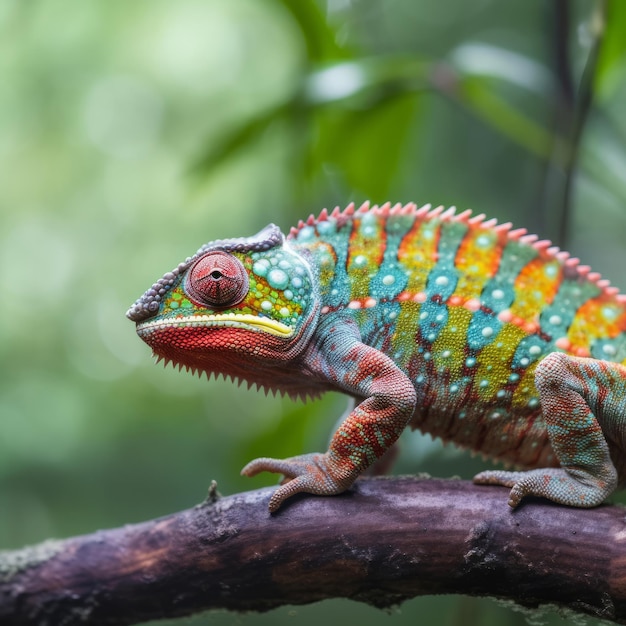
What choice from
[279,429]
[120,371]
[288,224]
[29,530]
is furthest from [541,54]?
[29,530]

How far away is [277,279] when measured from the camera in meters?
2.01

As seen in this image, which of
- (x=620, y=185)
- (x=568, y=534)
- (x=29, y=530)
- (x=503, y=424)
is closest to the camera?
(x=568, y=534)

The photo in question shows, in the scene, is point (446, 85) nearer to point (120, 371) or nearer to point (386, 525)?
point (386, 525)

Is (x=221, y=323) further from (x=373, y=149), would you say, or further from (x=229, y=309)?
(x=373, y=149)

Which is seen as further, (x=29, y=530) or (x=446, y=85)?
(x=29, y=530)

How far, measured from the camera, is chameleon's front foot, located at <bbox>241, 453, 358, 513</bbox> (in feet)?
6.14

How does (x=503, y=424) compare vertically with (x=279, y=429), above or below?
below

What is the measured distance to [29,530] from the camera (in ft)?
16.6

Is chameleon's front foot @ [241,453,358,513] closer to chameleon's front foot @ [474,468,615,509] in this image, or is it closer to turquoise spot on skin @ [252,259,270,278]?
chameleon's front foot @ [474,468,615,509]

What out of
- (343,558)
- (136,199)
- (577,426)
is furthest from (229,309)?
(136,199)

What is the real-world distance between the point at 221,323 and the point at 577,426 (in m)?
0.96

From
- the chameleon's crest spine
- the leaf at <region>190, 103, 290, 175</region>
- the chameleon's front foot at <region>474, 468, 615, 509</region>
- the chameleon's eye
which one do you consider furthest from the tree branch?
the leaf at <region>190, 103, 290, 175</region>

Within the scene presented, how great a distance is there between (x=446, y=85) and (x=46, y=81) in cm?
371

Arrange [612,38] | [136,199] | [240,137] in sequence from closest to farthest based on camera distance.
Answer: [612,38], [240,137], [136,199]
